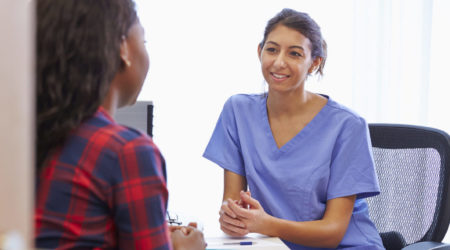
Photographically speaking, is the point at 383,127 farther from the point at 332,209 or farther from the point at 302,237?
the point at 302,237

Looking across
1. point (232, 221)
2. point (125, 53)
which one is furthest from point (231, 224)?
point (125, 53)

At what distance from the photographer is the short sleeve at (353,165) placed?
1.61 m

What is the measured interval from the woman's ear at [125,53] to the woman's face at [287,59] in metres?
0.90

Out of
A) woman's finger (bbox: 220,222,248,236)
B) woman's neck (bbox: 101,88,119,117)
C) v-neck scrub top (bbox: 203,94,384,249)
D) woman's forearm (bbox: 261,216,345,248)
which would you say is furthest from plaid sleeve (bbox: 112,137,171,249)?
v-neck scrub top (bbox: 203,94,384,249)

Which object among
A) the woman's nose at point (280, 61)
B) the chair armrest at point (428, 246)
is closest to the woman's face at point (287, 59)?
the woman's nose at point (280, 61)

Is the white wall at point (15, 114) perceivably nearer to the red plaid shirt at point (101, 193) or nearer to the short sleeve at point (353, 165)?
the red plaid shirt at point (101, 193)

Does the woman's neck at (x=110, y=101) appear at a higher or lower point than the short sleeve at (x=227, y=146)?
→ higher

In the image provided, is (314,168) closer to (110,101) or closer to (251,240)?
(251,240)

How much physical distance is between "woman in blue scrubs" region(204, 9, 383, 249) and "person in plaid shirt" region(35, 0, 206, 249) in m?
0.73

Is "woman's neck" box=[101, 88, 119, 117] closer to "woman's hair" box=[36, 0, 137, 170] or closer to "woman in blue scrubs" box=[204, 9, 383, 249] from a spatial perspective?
"woman's hair" box=[36, 0, 137, 170]

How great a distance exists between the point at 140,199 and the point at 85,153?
0.09m

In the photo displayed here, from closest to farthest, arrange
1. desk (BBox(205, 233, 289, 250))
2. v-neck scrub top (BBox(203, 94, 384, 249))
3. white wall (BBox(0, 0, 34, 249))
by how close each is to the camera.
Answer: white wall (BBox(0, 0, 34, 249))
desk (BBox(205, 233, 289, 250))
v-neck scrub top (BBox(203, 94, 384, 249))

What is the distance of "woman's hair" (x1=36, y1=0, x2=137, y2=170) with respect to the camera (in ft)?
2.49

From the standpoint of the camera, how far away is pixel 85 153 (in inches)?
30.4
